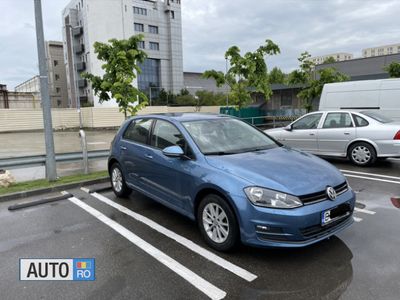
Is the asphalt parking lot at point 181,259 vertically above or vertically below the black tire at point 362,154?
below

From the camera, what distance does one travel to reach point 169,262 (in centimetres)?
356

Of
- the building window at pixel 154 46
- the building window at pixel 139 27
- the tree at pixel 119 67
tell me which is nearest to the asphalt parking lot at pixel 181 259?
the tree at pixel 119 67

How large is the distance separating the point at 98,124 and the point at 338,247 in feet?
95.8

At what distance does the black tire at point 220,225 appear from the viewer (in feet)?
11.4

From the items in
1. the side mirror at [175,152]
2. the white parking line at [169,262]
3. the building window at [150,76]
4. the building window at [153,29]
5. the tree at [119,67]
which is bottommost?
the white parking line at [169,262]

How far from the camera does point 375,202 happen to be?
17.7ft

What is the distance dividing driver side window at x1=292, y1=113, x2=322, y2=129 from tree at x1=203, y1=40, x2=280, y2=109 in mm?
3249

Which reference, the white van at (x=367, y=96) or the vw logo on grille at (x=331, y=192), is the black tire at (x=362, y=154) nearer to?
the white van at (x=367, y=96)

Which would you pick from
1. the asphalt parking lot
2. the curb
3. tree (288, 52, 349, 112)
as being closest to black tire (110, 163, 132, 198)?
the asphalt parking lot

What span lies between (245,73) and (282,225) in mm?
9642

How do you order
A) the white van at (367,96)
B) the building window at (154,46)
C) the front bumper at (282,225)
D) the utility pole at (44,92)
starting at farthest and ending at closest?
1. the building window at (154,46)
2. the white van at (367,96)
3. the utility pole at (44,92)
4. the front bumper at (282,225)

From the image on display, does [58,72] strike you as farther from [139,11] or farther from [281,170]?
[281,170]

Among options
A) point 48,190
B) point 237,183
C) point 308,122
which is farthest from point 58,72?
point 237,183

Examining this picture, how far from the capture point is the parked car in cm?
788
